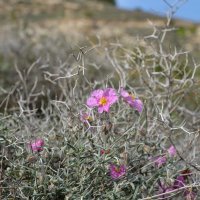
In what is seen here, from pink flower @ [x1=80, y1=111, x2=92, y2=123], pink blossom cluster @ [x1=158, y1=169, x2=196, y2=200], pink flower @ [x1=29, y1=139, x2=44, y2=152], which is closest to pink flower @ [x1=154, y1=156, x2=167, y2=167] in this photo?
pink blossom cluster @ [x1=158, y1=169, x2=196, y2=200]

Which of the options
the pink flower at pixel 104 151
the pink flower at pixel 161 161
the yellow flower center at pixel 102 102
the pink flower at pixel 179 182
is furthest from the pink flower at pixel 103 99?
the pink flower at pixel 179 182

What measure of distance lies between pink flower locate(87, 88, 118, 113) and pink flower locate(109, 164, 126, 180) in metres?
0.22

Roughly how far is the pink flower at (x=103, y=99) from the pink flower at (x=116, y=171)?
22 centimetres

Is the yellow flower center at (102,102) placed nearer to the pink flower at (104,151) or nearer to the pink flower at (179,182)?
the pink flower at (104,151)

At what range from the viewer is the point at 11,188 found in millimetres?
2338

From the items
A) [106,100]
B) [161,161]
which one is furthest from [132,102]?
[161,161]

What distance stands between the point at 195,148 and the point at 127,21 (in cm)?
2087

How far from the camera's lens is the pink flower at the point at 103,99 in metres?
2.52

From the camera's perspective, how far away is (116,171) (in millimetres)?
2418

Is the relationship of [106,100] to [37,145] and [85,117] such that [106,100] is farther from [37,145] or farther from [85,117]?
[37,145]

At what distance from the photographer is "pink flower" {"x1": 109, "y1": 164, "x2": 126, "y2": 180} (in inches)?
94.8

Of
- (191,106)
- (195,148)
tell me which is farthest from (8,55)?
(195,148)

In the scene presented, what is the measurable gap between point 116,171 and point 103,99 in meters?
0.28

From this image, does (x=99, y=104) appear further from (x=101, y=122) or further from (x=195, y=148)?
(x=195, y=148)
